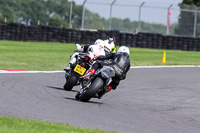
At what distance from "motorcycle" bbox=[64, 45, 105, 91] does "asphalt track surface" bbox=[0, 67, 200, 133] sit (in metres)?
0.26

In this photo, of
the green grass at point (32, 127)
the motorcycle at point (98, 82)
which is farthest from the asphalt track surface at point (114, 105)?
the green grass at point (32, 127)

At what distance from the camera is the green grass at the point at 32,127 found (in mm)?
5366

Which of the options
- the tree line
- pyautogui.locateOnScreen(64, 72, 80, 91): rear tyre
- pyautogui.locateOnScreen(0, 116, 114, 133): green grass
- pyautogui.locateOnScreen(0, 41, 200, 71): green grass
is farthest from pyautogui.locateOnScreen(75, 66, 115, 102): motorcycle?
the tree line

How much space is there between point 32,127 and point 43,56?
13.7m

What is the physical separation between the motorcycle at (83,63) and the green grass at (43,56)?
4.67 metres

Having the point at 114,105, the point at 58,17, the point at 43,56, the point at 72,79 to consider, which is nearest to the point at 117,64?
the point at 114,105

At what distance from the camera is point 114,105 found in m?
8.41

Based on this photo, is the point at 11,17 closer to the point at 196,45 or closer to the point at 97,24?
the point at 97,24

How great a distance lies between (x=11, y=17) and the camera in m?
97.8

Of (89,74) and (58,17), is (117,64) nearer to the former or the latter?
(89,74)

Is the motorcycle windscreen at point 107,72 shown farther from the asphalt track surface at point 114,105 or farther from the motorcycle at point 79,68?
the motorcycle at point 79,68

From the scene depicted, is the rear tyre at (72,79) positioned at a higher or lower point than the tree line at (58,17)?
lower

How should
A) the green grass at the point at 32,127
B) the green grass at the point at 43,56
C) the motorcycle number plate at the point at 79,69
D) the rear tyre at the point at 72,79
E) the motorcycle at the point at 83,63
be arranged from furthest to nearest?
the green grass at the point at 43,56, the rear tyre at the point at 72,79, the motorcycle number plate at the point at 79,69, the motorcycle at the point at 83,63, the green grass at the point at 32,127

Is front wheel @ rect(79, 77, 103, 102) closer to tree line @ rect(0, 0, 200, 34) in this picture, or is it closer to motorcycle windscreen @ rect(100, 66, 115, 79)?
motorcycle windscreen @ rect(100, 66, 115, 79)
